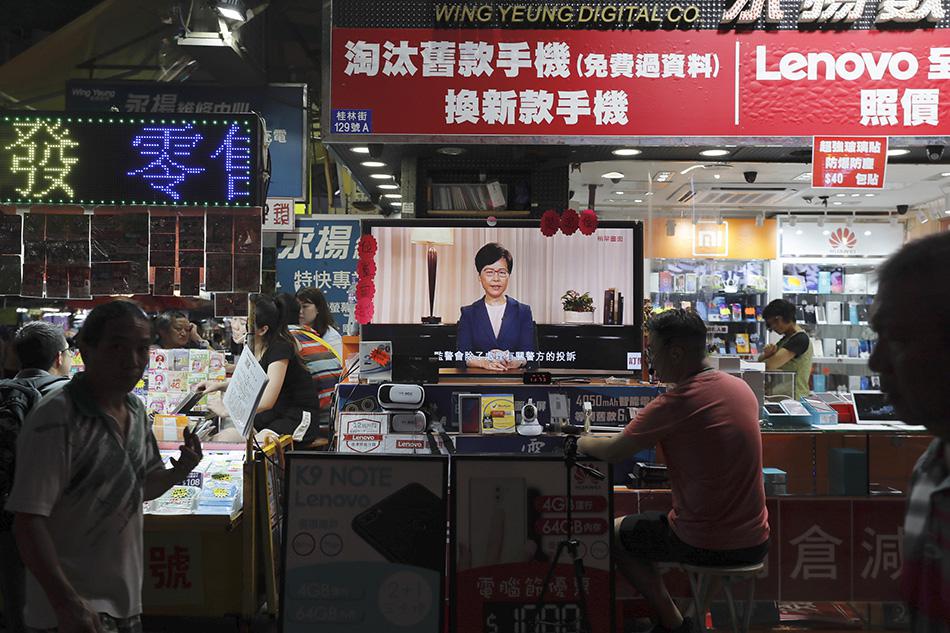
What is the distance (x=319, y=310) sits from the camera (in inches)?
264

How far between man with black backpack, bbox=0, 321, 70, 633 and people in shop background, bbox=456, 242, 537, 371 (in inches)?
123

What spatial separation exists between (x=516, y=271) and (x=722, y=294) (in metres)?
4.91

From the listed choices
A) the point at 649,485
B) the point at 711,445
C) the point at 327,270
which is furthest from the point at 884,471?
the point at 327,270

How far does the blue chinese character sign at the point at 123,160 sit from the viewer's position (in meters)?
3.63

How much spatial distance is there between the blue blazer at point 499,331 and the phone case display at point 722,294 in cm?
432

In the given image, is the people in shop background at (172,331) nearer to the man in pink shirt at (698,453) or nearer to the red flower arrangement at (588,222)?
Result: the red flower arrangement at (588,222)

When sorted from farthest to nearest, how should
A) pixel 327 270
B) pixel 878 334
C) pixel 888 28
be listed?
pixel 327 270
pixel 888 28
pixel 878 334

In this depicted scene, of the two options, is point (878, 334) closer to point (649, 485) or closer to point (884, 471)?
point (649, 485)

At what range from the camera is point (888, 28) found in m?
5.23

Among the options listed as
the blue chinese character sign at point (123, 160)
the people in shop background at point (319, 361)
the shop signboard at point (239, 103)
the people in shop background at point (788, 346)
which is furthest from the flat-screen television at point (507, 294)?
the shop signboard at point (239, 103)

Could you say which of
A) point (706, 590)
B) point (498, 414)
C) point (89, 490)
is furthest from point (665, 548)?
point (89, 490)

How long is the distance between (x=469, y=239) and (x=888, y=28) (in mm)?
3264

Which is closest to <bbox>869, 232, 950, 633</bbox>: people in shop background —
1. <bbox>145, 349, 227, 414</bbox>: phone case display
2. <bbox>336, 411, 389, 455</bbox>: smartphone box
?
<bbox>336, 411, 389, 455</bbox>: smartphone box

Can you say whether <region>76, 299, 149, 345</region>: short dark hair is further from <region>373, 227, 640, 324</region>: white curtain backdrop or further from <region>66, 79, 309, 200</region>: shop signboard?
<region>66, 79, 309, 200</region>: shop signboard
